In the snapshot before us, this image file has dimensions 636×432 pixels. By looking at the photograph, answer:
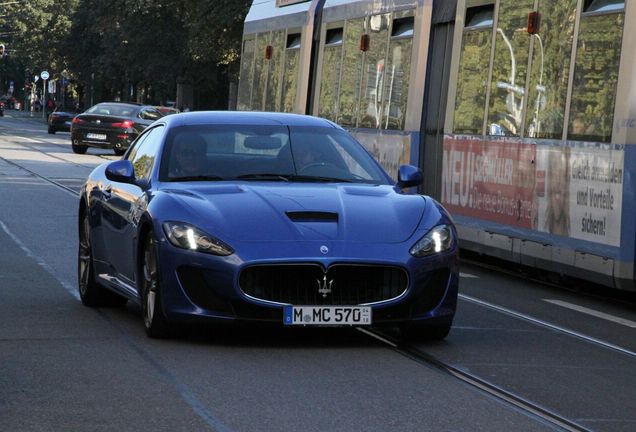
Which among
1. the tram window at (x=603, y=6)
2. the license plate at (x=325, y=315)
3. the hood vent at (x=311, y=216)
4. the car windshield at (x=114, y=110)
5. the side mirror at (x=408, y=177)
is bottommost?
the car windshield at (x=114, y=110)

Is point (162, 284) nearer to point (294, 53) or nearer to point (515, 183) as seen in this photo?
point (515, 183)

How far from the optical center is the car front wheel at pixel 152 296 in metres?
9.27

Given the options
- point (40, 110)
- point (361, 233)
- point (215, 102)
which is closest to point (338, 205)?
point (361, 233)

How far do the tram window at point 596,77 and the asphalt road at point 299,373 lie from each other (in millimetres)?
1378

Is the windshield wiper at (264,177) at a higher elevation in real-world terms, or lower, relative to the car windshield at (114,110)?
higher

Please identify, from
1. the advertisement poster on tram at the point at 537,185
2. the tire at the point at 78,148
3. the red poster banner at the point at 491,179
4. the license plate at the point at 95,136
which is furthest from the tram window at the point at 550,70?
the tire at the point at 78,148

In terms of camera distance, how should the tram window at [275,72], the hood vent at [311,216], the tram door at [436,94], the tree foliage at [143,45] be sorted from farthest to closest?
the tree foliage at [143,45], the tram window at [275,72], the tram door at [436,94], the hood vent at [311,216]

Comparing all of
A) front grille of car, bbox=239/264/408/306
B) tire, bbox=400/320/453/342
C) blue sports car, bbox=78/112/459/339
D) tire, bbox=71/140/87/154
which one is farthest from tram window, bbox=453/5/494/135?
tire, bbox=71/140/87/154

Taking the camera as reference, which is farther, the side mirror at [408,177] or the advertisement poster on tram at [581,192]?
the advertisement poster on tram at [581,192]

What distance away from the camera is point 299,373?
8227 mm

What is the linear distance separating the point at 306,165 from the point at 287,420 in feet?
11.8

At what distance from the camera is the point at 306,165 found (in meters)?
10.3

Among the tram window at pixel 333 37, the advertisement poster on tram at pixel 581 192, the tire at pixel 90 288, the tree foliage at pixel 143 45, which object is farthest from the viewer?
the tree foliage at pixel 143 45

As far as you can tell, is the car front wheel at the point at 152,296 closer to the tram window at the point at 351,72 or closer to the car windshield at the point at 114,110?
the tram window at the point at 351,72
